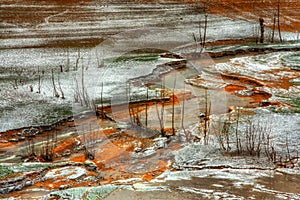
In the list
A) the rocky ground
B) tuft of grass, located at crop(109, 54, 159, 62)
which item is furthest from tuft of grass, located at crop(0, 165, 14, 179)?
tuft of grass, located at crop(109, 54, 159, 62)

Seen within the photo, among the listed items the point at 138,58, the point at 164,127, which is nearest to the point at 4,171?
the point at 164,127

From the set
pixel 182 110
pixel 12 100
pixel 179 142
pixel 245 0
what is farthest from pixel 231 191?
pixel 245 0

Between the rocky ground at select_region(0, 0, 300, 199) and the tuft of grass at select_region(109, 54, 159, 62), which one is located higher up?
the tuft of grass at select_region(109, 54, 159, 62)

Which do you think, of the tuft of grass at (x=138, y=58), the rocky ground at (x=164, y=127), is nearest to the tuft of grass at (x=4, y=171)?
the rocky ground at (x=164, y=127)

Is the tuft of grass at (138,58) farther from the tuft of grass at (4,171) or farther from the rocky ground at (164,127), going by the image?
the tuft of grass at (4,171)

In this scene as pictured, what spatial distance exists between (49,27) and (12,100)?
204 inches

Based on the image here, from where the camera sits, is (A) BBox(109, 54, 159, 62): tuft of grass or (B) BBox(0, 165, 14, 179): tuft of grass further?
(A) BBox(109, 54, 159, 62): tuft of grass

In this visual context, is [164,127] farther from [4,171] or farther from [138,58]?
[138,58]

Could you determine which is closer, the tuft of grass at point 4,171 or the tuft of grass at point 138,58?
the tuft of grass at point 4,171

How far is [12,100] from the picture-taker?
19.9 ft

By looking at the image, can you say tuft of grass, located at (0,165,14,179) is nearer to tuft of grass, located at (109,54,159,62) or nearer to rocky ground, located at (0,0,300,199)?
rocky ground, located at (0,0,300,199)

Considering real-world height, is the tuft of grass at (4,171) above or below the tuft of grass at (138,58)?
below

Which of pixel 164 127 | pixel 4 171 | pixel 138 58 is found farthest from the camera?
pixel 138 58

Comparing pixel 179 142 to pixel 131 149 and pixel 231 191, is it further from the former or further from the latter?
pixel 231 191
